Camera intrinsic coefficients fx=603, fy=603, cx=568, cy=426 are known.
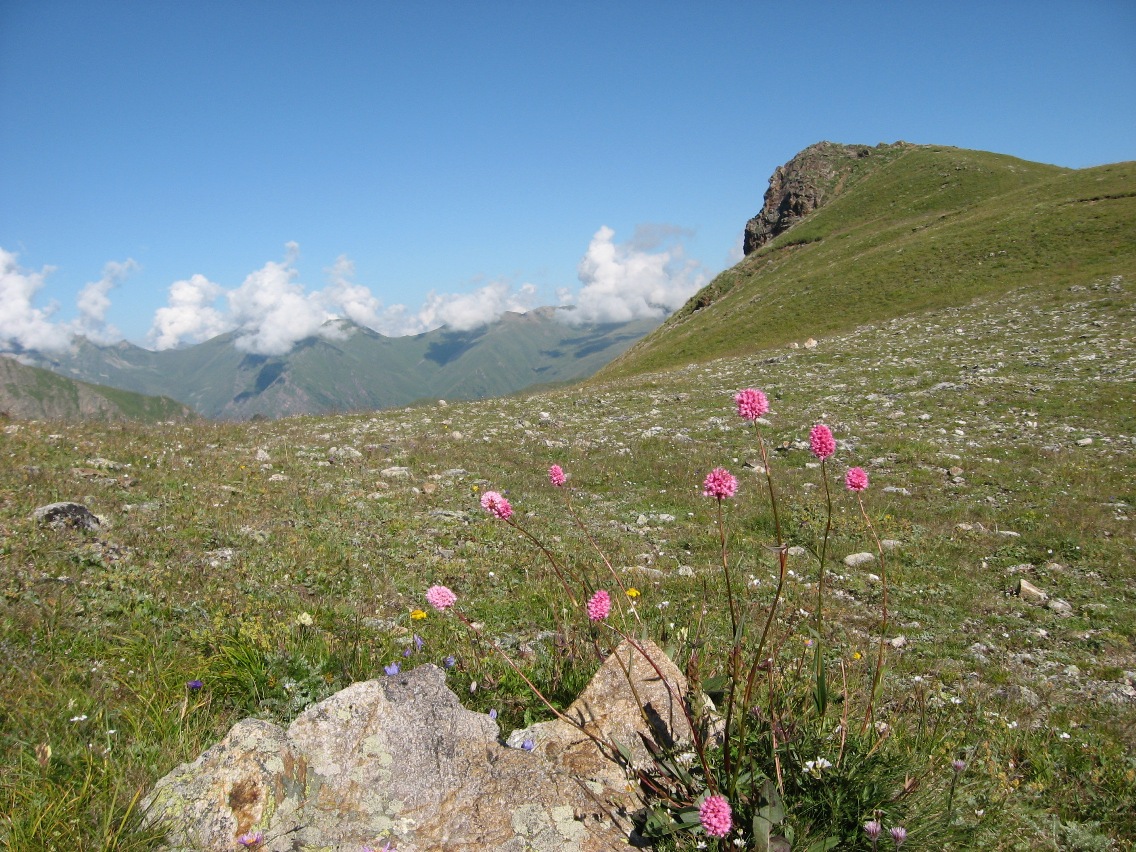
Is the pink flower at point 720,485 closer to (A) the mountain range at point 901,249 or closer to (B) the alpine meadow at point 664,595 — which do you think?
(B) the alpine meadow at point 664,595

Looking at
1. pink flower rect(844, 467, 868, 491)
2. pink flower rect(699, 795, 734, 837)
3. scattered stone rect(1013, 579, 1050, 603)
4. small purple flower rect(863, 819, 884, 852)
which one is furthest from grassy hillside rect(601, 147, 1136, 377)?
pink flower rect(699, 795, 734, 837)

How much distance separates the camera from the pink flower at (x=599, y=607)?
373 centimetres

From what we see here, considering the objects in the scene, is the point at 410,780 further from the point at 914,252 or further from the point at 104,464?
the point at 914,252

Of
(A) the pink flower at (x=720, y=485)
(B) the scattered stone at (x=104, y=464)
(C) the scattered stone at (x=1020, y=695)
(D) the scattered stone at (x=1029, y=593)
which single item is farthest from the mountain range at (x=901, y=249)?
(A) the pink flower at (x=720, y=485)

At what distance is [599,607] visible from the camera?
378 cm

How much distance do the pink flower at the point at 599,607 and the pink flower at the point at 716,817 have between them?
120 centimetres

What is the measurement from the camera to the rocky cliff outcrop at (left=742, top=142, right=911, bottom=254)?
89.3 meters

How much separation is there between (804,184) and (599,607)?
101083 mm

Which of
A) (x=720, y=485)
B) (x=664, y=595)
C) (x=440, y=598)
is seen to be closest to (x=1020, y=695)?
(x=664, y=595)

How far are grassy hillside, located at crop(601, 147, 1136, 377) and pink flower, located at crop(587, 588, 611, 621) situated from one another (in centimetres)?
4505

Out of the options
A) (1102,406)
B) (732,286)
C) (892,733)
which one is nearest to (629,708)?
(892,733)

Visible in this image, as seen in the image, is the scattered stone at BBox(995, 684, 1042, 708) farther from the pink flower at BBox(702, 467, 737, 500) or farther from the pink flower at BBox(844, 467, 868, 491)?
the pink flower at BBox(702, 467, 737, 500)

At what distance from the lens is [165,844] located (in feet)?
9.22

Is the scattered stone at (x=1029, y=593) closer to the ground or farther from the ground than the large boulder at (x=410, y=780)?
closer to the ground
